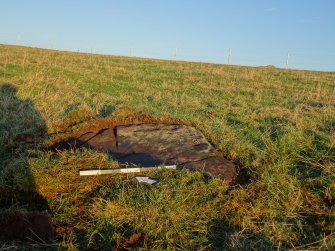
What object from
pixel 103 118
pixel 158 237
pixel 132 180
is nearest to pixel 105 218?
pixel 158 237

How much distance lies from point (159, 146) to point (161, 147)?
4cm

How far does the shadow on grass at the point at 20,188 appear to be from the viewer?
10.4 ft

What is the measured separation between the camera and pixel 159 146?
5.31 metres

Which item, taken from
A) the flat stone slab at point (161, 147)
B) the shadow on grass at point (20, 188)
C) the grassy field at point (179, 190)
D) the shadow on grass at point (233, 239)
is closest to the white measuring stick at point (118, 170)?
the grassy field at point (179, 190)

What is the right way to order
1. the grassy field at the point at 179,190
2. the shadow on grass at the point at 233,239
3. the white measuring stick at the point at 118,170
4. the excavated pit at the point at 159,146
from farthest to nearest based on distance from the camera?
the excavated pit at the point at 159,146, the white measuring stick at the point at 118,170, the grassy field at the point at 179,190, the shadow on grass at the point at 233,239

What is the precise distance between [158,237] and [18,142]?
301 centimetres

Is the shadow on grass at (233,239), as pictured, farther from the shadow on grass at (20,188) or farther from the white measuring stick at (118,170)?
the shadow on grass at (20,188)

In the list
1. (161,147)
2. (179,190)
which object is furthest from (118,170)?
(161,147)

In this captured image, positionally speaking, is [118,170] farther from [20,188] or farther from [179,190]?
[20,188]

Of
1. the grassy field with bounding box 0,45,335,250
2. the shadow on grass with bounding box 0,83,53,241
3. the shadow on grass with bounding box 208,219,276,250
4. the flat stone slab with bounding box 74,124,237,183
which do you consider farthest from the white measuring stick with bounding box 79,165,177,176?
the shadow on grass with bounding box 208,219,276,250

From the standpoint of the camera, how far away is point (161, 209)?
3576 millimetres

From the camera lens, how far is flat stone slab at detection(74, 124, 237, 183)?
4.73 m

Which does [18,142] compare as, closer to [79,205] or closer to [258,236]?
[79,205]

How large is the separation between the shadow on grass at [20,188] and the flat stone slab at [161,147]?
2.72 ft
